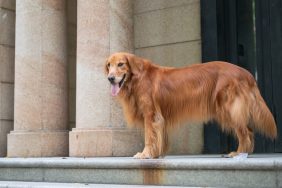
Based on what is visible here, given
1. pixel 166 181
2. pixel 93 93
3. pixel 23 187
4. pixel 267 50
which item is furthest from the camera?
pixel 267 50

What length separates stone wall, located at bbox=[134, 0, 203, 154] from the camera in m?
10.3

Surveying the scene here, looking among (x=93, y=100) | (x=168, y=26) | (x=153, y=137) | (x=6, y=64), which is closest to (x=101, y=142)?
(x=93, y=100)

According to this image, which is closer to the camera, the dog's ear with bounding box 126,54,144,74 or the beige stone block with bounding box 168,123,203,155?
the dog's ear with bounding box 126,54,144,74

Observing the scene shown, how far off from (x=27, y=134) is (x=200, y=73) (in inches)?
169

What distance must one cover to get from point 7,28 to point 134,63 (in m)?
5.22

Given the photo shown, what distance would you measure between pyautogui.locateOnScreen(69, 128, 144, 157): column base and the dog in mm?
1417

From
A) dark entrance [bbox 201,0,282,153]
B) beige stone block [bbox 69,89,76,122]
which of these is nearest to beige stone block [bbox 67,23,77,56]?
beige stone block [bbox 69,89,76,122]

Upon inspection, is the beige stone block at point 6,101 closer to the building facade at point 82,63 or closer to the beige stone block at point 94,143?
the building facade at point 82,63

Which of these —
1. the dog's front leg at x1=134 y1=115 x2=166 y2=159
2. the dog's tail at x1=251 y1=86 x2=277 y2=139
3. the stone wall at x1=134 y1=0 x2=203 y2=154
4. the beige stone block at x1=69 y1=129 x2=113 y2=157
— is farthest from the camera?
the stone wall at x1=134 y1=0 x2=203 y2=154

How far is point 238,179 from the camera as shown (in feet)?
19.7

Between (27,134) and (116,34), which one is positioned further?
(27,134)

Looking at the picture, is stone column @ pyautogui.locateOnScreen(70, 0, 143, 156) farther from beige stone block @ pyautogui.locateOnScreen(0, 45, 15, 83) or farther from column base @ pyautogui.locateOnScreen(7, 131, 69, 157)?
beige stone block @ pyautogui.locateOnScreen(0, 45, 15, 83)

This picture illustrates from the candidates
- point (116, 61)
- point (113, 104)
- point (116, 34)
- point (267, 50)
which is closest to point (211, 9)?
point (267, 50)

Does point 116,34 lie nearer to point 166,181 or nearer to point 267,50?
point 267,50
